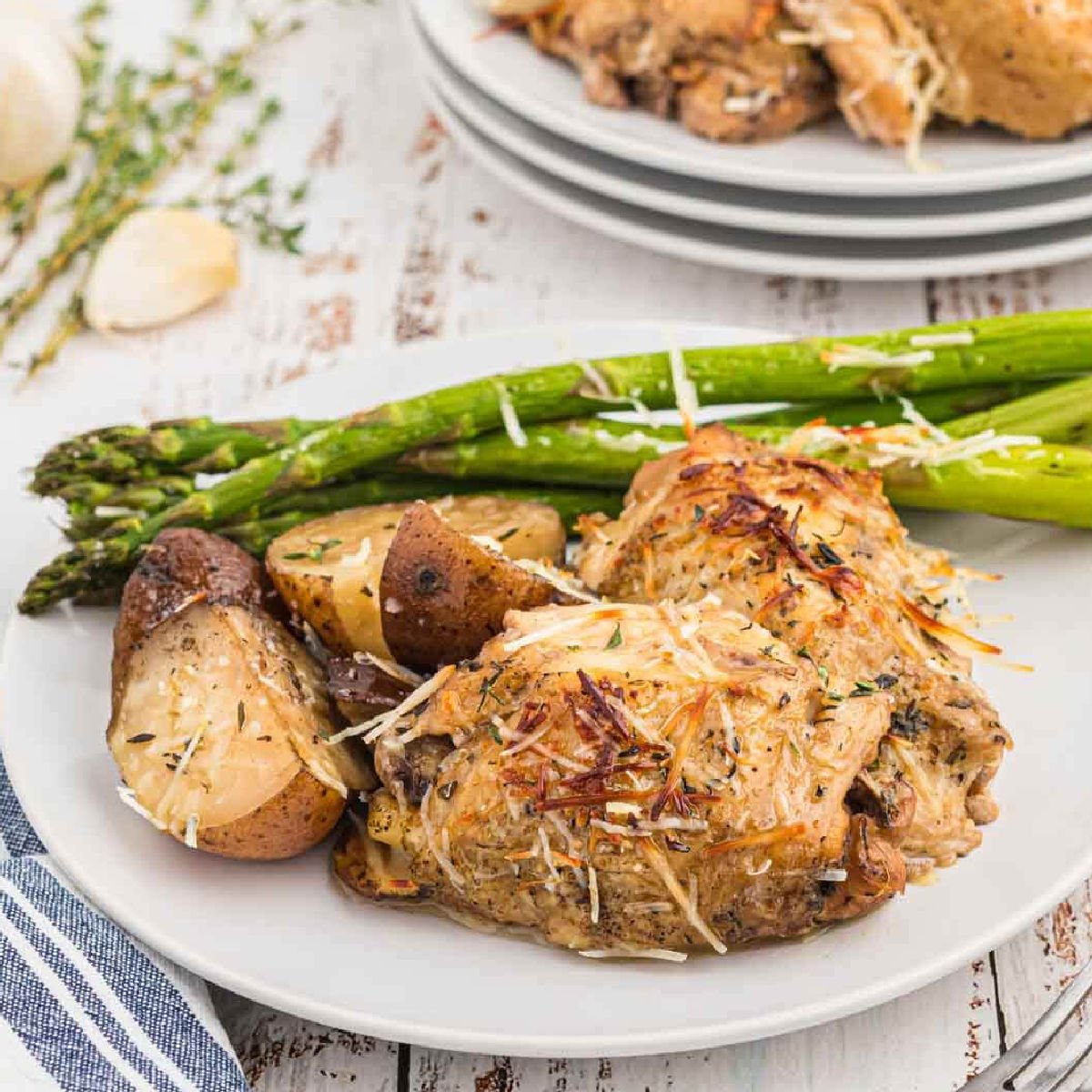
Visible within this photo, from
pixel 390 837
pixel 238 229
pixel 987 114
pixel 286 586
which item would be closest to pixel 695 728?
pixel 390 837

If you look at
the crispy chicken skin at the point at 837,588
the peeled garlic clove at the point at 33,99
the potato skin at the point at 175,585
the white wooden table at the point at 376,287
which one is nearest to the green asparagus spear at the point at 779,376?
the white wooden table at the point at 376,287

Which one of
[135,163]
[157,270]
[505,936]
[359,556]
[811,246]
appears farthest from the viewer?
[135,163]

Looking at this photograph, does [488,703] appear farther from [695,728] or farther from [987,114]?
[987,114]

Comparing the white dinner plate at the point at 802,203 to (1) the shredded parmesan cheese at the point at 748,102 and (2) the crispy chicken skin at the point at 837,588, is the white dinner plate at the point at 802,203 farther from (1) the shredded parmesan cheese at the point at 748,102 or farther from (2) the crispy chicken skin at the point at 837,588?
(2) the crispy chicken skin at the point at 837,588

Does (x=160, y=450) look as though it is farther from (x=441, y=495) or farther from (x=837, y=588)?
(x=837, y=588)

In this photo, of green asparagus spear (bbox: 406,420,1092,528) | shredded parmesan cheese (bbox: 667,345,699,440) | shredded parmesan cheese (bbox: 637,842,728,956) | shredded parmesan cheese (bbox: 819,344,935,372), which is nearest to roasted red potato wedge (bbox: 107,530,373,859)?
shredded parmesan cheese (bbox: 637,842,728,956)

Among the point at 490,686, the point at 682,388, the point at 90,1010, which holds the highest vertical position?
the point at 490,686

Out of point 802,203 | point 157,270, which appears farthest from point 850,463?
point 157,270
